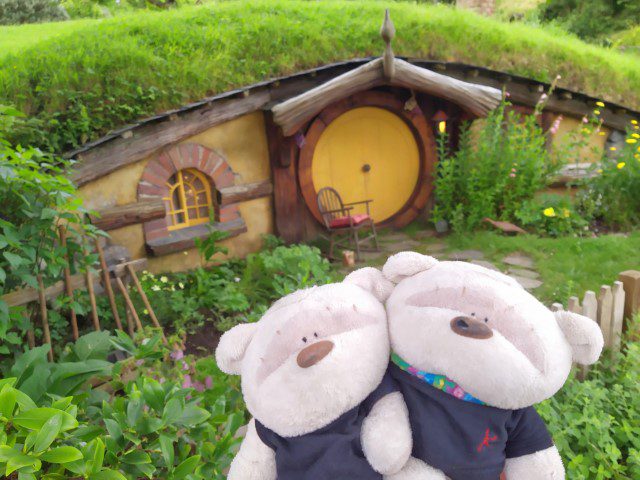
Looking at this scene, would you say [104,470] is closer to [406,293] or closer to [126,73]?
[406,293]

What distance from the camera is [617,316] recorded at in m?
3.24

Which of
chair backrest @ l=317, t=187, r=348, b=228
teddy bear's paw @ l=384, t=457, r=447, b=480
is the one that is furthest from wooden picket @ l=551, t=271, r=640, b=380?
chair backrest @ l=317, t=187, r=348, b=228

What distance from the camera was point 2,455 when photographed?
934mm

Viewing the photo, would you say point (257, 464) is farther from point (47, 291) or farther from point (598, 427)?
point (47, 291)

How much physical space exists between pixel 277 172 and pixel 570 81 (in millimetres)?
5216

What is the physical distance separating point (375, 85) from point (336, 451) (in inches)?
216

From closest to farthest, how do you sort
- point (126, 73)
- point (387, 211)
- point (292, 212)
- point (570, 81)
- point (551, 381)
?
point (551, 381), point (126, 73), point (292, 212), point (387, 211), point (570, 81)

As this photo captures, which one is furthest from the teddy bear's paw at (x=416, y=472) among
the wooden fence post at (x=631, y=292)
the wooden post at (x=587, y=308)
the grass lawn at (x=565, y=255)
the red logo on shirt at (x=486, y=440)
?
the grass lawn at (x=565, y=255)

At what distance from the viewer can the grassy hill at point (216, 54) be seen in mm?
4855

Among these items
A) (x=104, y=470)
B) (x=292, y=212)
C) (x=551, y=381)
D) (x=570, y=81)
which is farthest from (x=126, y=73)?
(x=570, y=81)

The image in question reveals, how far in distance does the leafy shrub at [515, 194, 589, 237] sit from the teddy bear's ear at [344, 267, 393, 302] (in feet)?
18.2

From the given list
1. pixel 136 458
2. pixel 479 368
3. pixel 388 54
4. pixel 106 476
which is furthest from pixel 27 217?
pixel 388 54

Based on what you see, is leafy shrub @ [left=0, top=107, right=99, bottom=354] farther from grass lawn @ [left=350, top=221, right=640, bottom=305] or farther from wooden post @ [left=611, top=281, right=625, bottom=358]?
grass lawn @ [left=350, top=221, right=640, bottom=305]

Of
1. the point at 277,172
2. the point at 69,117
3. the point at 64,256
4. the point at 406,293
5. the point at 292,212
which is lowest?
the point at 292,212
